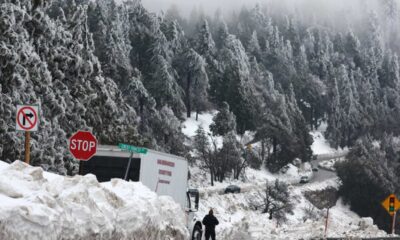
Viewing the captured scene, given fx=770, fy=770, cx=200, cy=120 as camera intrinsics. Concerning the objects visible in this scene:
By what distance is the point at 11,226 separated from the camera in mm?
11555

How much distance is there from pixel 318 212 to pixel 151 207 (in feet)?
237

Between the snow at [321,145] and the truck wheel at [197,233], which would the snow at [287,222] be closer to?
the truck wheel at [197,233]

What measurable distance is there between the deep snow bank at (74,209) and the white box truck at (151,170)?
6.55ft

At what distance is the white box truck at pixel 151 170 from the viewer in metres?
19.7

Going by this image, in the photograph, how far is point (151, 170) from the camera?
19.9 m

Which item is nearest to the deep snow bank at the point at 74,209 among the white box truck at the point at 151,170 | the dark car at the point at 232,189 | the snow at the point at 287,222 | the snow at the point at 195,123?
the white box truck at the point at 151,170

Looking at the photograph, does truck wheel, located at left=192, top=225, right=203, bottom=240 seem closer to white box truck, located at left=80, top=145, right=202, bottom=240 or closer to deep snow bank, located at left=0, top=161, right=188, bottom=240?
white box truck, located at left=80, top=145, right=202, bottom=240

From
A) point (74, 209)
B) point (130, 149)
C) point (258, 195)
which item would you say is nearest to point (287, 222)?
point (258, 195)

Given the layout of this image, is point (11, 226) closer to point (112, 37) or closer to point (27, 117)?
point (27, 117)

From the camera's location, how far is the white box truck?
19.7 meters

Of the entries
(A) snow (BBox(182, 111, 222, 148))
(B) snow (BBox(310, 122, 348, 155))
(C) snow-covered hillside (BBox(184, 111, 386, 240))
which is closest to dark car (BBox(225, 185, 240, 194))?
(C) snow-covered hillside (BBox(184, 111, 386, 240))

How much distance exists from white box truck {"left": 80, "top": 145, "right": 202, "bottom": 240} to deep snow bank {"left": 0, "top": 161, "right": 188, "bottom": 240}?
6.55 ft

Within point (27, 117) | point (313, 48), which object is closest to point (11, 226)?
point (27, 117)

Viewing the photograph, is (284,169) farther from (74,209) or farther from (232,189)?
(74,209)
